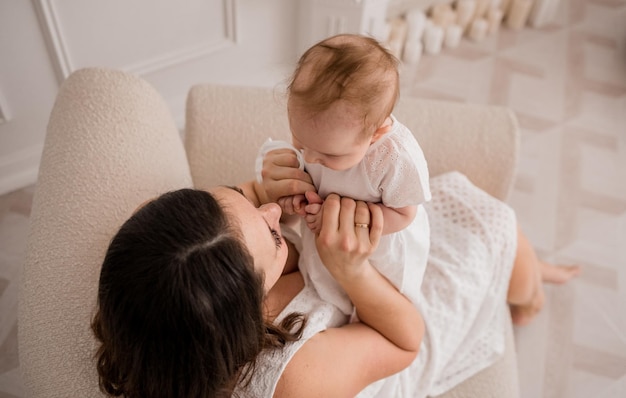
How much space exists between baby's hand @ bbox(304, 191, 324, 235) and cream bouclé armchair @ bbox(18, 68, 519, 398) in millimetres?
294

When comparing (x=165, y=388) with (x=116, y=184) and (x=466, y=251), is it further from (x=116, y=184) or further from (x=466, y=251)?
(x=466, y=251)

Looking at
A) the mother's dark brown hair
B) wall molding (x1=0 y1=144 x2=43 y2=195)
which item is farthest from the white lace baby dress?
wall molding (x1=0 y1=144 x2=43 y2=195)

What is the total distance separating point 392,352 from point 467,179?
1.63 feet

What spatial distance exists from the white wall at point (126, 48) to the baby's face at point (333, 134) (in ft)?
3.78

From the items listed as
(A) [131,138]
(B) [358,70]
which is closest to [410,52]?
(A) [131,138]

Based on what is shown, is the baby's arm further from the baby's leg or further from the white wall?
the white wall

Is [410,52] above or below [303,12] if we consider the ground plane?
below

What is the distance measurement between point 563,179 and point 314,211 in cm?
160

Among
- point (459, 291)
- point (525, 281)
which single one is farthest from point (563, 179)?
point (459, 291)

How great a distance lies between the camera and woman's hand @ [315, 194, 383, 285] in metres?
0.84

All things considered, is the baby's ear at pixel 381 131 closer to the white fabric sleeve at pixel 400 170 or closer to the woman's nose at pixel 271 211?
the white fabric sleeve at pixel 400 170

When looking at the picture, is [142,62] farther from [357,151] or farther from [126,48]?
[357,151]

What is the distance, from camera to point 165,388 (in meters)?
0.66

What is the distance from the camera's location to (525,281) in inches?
51.8
